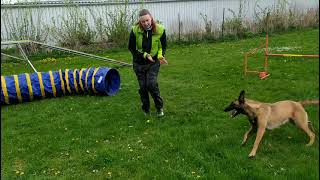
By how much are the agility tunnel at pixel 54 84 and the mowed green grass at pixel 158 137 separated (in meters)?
0.19

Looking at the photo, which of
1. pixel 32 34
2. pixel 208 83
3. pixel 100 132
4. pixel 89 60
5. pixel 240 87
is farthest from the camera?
pixel 32 34

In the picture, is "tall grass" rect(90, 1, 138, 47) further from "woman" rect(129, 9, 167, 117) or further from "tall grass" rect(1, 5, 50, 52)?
"woman" rect(129, 9, 167, 117)

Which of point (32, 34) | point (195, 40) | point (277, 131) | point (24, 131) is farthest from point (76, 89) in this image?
point (195, 40)

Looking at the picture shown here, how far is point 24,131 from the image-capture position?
24.4ft

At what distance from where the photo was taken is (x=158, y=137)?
21.2ft

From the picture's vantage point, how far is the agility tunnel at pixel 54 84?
9406 mm

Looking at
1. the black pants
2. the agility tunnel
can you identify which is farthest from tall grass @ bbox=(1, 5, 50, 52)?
the black pants

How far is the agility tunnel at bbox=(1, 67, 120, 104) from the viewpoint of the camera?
370 inches

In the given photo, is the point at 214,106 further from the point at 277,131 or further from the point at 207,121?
the point at 277,131

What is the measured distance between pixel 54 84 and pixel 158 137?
424cm

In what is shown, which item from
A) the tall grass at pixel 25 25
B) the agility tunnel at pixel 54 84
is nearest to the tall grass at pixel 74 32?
the tall grass at pixel 25 25

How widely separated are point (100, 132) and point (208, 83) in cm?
404

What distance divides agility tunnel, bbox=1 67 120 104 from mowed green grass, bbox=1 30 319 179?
19cm

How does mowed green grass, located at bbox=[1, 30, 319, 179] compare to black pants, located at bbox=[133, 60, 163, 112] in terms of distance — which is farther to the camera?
black pants, located at bbox=[133, 60, 163, 112]
